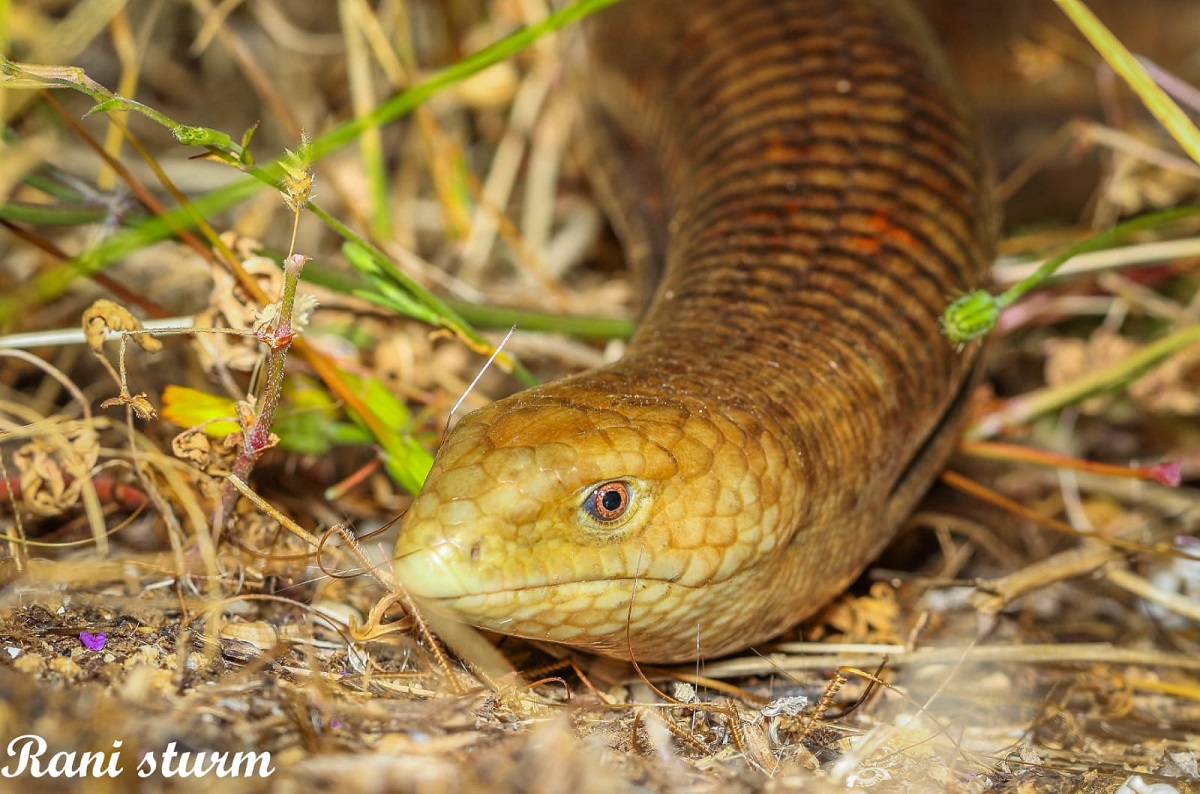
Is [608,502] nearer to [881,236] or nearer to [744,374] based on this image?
[744,374]

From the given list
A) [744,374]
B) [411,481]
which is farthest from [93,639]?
[744,374]

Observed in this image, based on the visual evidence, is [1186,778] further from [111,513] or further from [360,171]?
[360,171]

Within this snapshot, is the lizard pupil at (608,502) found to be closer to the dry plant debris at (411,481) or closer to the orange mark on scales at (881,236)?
the dry plant debris at (411,481)

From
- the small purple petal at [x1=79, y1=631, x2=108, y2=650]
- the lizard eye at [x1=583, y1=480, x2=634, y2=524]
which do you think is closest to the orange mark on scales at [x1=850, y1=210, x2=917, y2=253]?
the lizard eye at [x1=583, y1=480, x2=634, y2=524]

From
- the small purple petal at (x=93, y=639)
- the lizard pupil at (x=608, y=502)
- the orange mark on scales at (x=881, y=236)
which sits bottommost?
the small purple petal at (x=93, y=639)

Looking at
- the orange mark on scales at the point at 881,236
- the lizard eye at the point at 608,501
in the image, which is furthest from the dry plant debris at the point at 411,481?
the orange mark on scales at the point at 881,236

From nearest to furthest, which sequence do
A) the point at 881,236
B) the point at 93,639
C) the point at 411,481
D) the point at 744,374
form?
1. the point at 93,639
2. the point at 744,374
3. the point at 411,481
4. the point at 881,236

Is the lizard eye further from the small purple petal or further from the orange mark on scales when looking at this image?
the orange mark on scales
